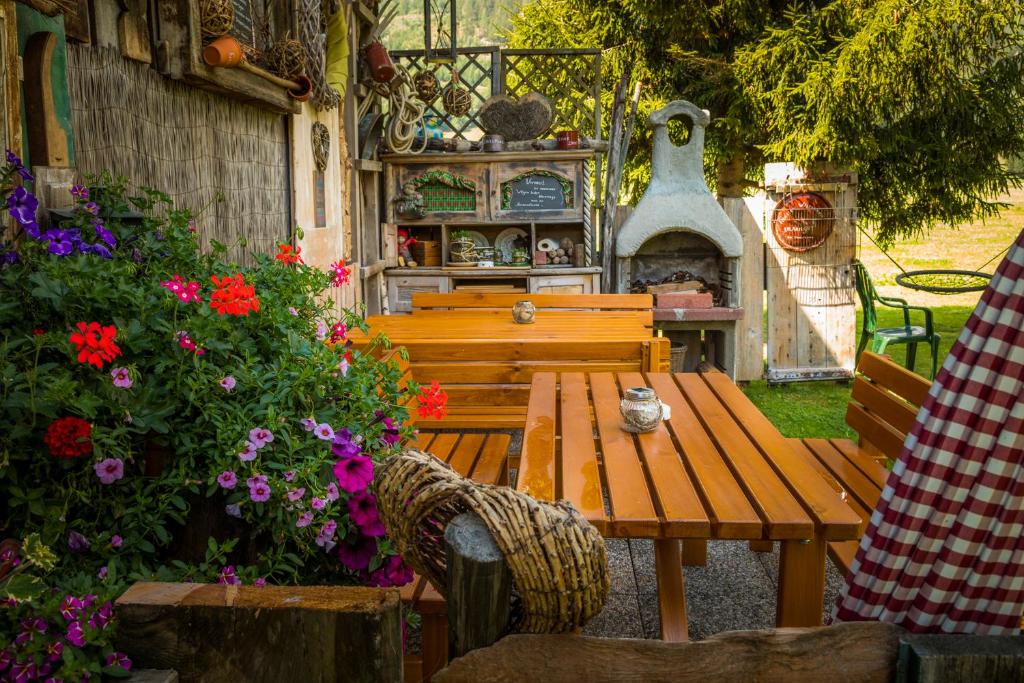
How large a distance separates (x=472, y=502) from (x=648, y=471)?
50.0 inches

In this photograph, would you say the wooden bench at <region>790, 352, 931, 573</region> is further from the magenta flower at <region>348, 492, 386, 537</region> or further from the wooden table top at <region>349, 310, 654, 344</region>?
the magenta flower at <region>348, 492, 386, 537</region>

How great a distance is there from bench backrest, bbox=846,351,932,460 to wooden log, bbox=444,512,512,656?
2.15 metres

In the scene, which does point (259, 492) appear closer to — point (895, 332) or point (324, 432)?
point (324, 432)

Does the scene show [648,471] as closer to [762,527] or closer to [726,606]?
[762,527]

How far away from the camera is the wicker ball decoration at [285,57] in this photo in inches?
195

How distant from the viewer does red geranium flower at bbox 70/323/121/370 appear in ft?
5.60

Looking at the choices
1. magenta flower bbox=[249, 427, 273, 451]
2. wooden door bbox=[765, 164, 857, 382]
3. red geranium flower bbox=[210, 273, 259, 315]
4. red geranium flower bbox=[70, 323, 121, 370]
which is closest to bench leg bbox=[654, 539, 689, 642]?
magenta flower bbox=[249, 427, 273, 451]

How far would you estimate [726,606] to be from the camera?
3.44m

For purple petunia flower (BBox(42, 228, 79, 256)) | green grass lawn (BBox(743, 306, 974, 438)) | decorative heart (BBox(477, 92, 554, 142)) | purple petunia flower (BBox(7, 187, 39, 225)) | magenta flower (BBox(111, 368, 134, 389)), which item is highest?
decorative heart (BBox(477, 92, 554, 142))

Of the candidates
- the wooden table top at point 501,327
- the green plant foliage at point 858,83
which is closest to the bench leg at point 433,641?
the wooden table top at point 501,327

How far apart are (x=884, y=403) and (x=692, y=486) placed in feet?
4.33

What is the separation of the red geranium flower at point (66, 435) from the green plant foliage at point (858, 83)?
307 inches

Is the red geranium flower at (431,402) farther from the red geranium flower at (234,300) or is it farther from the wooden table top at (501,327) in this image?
the wooden table top at (501,327)

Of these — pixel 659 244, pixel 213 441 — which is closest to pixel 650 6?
pixel 659 244
